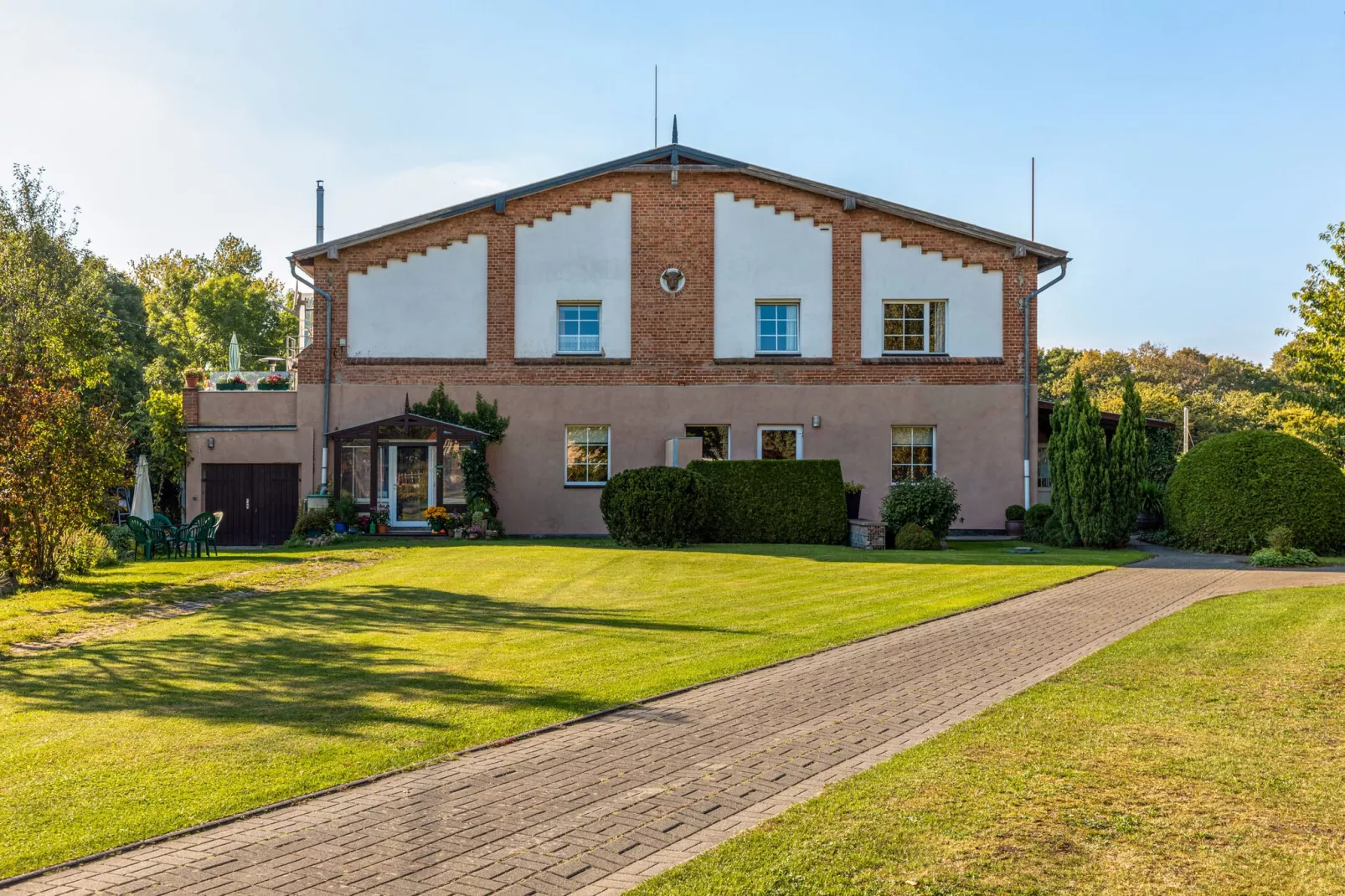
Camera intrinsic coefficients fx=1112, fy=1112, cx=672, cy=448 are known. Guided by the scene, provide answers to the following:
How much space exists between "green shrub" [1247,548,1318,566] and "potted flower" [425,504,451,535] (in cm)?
1561

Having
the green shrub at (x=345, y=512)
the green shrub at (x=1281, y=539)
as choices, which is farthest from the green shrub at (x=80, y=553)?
the green shrub at (x=1281, y=539)

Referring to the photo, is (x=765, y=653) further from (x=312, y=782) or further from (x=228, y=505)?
(x=228, y=505)

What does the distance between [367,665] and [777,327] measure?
62.3 ft

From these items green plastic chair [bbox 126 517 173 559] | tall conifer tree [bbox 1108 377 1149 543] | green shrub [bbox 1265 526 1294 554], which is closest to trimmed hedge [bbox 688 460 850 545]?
tall conifer tree [bbox 1108 377 1149 543]

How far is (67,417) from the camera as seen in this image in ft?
49.0

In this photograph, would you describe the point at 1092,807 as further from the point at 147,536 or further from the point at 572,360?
the point at 572,360

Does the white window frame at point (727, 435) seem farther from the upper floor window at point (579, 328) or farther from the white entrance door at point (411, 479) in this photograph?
the white entrance door at point (411, 479)

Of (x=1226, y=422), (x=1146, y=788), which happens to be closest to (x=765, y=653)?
(x=1146, y=788)

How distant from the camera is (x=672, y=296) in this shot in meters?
26.5

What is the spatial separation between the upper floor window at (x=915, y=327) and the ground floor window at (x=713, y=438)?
4407 mm

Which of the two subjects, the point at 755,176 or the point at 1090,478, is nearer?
the point at 1090,478

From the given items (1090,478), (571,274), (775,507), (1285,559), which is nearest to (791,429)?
(775,507)

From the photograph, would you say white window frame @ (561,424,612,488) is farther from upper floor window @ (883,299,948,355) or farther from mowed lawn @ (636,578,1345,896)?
mowed lawn @ (636,578,1345,896)

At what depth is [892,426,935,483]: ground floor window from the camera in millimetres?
26641
